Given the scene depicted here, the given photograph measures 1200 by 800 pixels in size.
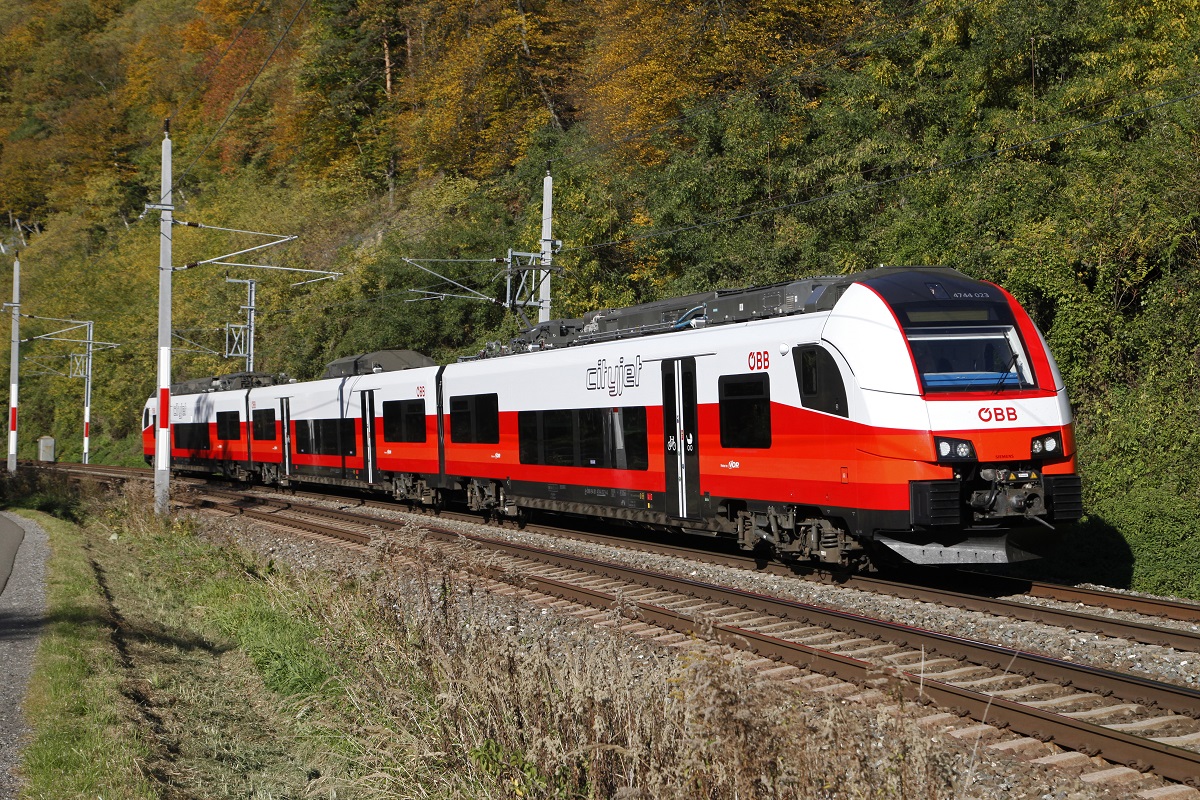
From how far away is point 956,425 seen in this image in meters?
10.9

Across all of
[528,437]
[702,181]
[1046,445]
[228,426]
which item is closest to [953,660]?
[1046,445]

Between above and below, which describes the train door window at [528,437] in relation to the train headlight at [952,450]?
above

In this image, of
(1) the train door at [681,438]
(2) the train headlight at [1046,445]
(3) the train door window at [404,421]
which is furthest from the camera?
(3) the train door window at [404,421]

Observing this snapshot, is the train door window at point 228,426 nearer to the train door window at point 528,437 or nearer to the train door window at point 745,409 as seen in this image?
the train door window at point 528,437

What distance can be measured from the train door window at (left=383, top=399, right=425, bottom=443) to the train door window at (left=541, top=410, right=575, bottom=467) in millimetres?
5381

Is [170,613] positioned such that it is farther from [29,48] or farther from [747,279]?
[29,48]

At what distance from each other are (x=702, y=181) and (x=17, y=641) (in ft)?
73.9

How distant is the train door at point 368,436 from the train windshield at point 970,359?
634 inches

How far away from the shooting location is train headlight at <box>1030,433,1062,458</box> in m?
11.2

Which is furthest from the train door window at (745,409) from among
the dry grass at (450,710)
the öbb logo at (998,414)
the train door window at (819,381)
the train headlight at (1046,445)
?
the dry grass at (450,710)

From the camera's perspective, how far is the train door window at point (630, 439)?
50.1 ft

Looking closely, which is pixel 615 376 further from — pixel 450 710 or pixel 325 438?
pixel 325 438

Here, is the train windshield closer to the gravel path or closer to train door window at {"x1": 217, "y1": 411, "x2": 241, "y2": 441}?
the gravel path

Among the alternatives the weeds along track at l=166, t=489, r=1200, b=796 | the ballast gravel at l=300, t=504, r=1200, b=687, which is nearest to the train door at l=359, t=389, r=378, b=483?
the ballast gravel at l=300, t=504, r=1200, b=687
